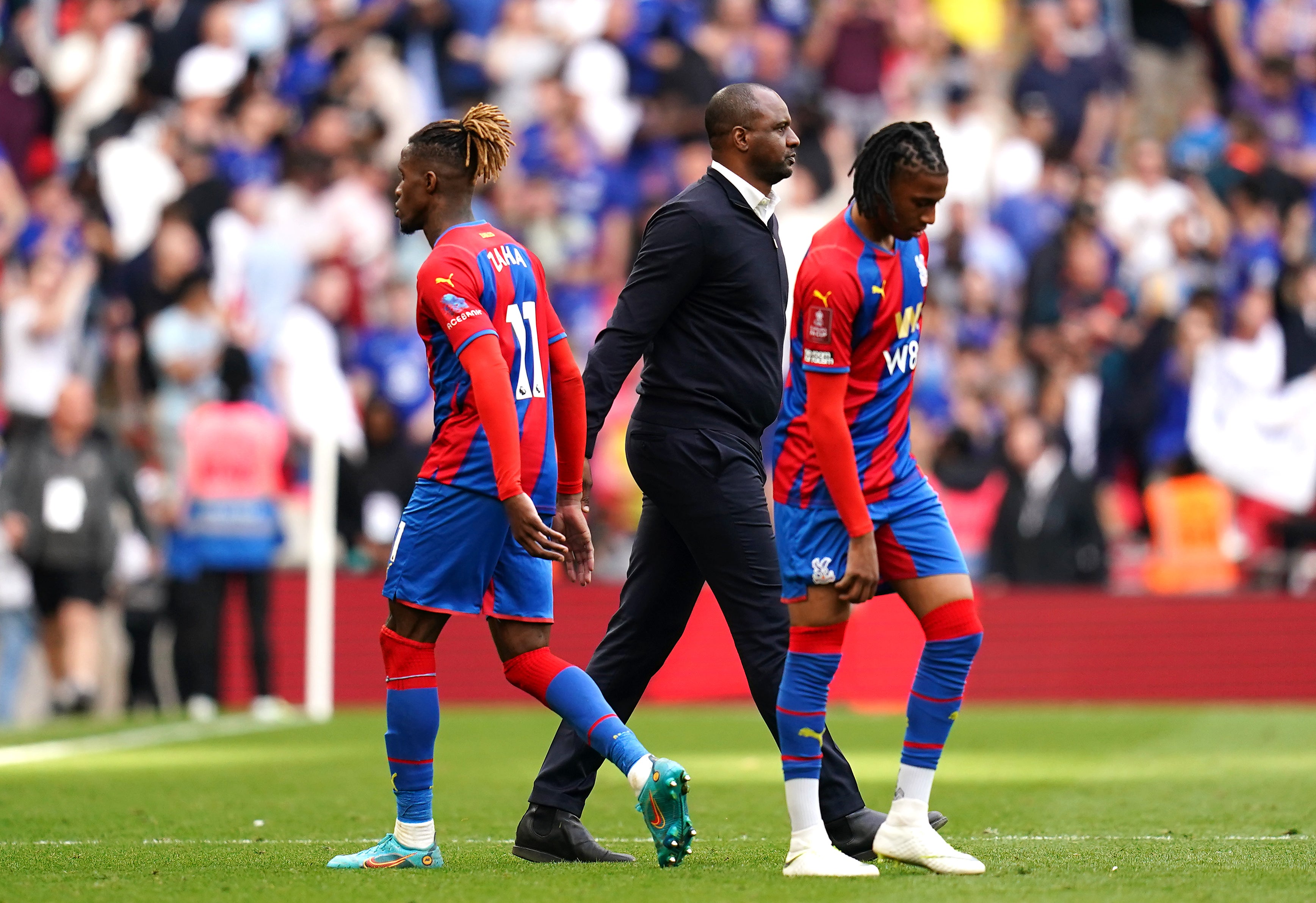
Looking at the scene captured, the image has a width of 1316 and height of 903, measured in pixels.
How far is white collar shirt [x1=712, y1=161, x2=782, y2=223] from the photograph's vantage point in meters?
6.44

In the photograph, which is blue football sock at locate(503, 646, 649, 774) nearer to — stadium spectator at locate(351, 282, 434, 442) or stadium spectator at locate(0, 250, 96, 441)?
stadium spectator at locate(351, 282, 434, 442)

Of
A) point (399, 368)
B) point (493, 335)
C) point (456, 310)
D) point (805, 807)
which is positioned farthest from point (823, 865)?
point (399, 368)

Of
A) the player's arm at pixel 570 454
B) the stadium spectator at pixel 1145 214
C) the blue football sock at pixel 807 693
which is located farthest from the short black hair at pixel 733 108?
the stadium spectator at pixel 1145 214

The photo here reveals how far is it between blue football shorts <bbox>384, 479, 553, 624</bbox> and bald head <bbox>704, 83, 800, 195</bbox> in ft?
4.51

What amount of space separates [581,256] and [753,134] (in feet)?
38.4

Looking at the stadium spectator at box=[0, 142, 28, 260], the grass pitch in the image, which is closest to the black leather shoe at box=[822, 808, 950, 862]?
the grass pitch

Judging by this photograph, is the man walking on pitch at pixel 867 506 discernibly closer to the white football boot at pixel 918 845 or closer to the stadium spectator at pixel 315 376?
the white football boot at pixel 918 845

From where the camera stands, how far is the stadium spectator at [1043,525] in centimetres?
1504

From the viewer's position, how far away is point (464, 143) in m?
6.15

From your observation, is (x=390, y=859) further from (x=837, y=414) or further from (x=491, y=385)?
(x=837, y=414)

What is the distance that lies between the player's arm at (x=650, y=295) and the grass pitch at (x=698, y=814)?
1547 millimetres

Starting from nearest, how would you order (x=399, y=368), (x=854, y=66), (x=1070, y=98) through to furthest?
(x=399, y=368) < (x=1070, y=98) < (x=854, y=66)

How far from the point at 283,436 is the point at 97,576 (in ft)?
5.58

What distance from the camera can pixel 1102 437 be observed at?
15.8m
